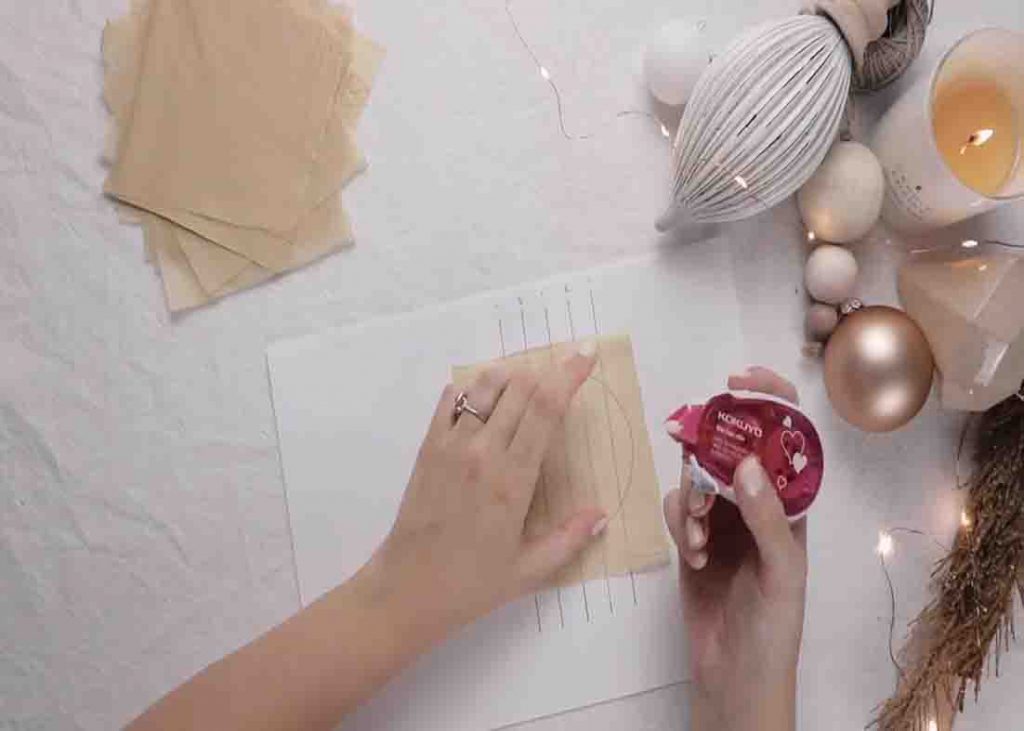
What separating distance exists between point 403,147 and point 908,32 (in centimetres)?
30

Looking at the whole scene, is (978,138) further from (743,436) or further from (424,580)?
(424,580)

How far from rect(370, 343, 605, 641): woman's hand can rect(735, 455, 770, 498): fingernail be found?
130 millimetres

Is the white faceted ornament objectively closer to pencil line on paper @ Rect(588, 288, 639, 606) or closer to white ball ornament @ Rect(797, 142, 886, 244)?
white ball ornament @ Rect(797, 142, 886, 244)

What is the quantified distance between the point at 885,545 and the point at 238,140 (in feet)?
1.54

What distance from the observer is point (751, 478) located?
462mm

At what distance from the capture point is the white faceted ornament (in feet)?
1.69

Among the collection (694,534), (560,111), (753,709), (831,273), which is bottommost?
(753,709)

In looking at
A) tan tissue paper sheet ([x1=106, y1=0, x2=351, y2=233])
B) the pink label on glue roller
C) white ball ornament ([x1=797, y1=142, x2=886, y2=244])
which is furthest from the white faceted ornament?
tan tissue paper sheet ([x1=106, y1=0, x2=351, y2=233])

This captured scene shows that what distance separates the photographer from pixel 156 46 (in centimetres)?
61

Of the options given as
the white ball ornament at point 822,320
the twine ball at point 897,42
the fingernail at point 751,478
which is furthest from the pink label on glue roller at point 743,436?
the twine ball at point 897,42

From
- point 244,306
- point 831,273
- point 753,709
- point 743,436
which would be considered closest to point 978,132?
point 831,273

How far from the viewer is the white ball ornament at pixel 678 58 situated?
1.86ft

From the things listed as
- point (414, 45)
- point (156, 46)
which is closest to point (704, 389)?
point (414, 45)

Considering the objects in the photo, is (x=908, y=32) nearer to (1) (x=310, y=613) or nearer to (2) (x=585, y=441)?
(2) (x=585, y=441)
